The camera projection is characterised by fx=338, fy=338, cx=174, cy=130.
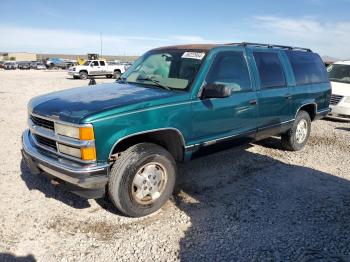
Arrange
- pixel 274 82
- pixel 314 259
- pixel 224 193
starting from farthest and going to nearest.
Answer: pixel 274 82
pixel 224 193
pixel 314 259

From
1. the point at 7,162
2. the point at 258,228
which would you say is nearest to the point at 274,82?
the point at 258,228

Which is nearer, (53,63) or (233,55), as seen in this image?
(233,55)

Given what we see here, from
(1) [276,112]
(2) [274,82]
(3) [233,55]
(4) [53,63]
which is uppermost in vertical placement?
(3) [233,55]

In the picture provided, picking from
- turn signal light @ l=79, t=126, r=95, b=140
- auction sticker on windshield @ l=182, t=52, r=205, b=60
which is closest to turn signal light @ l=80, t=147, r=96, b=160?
turn signal light @ l=79, t=126, r=95, b=140

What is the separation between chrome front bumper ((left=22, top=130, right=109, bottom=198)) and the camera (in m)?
3.39

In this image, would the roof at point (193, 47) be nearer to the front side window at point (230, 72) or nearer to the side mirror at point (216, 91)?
the front side window at point (230, 72)

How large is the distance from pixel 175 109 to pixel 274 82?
233 centimetres

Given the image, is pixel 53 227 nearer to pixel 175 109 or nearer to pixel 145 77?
pixel 175 109

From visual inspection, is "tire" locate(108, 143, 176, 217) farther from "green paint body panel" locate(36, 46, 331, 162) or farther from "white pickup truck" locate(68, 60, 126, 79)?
"white pickup truck" locate(68, 60, 126, 79)

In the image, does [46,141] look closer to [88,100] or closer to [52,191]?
[88,100]

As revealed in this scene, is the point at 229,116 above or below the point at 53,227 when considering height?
above

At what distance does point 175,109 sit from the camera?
3969 mm

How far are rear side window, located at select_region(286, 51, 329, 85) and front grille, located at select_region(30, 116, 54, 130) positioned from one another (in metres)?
4.39

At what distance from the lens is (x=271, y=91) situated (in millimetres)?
5406
